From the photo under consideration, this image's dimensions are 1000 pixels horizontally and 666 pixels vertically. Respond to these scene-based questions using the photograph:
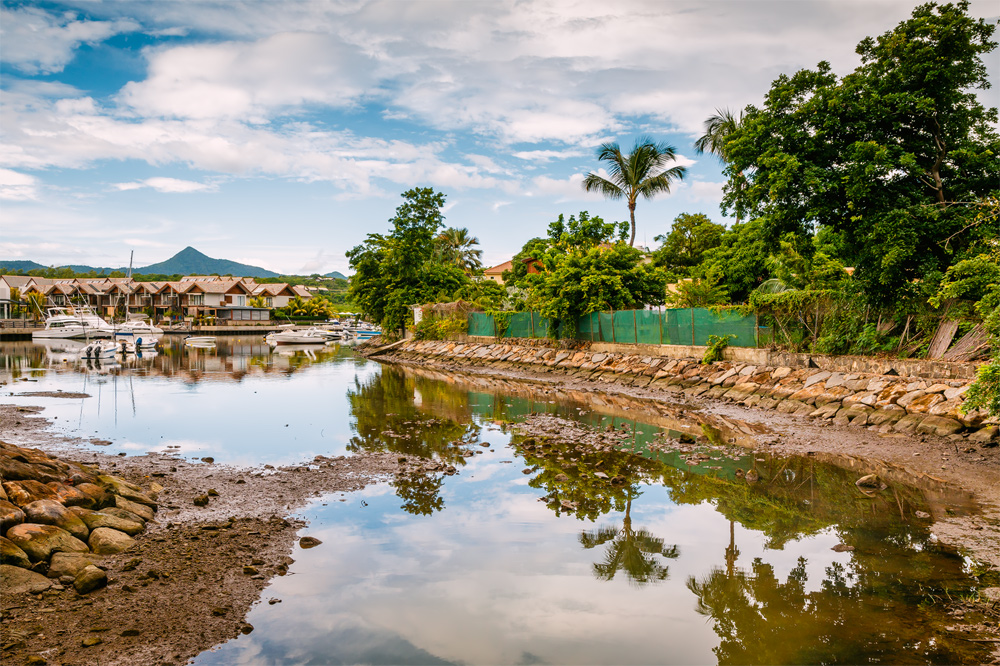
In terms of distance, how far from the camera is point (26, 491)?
25.3 feet

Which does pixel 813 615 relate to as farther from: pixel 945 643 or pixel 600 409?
pixel 600 409

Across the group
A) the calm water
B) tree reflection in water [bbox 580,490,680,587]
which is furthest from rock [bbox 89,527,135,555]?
tree reflection in water [bbox 580,490,680,587]

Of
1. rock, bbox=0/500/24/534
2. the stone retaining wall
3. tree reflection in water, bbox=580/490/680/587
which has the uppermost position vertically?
the stone retaining wall

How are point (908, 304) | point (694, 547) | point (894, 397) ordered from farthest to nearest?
point (908, 304), point (894, 397), point (694, 547)

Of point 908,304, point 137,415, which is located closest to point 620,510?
point 908,304

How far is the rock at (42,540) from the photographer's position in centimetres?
677

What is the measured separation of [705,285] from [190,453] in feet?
70.3

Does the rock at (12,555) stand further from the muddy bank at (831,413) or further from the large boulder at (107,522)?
the muddy bank at (831,413)

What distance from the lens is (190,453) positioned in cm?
1370

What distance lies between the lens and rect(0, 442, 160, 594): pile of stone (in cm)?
649

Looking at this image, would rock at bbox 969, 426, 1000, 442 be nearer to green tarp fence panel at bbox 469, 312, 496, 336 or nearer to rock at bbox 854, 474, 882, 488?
rock at bbox 854, 474, 882, 488

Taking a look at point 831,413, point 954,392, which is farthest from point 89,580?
point 954,392

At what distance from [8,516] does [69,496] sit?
1.15 metres

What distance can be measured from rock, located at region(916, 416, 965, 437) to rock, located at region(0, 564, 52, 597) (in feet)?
52.1
